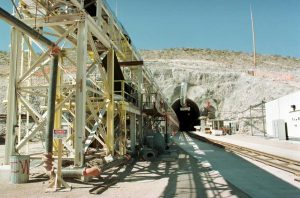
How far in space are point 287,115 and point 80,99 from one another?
22.4 meters

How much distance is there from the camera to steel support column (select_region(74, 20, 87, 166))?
32.6 ft

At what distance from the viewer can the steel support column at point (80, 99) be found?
9929 millimetres

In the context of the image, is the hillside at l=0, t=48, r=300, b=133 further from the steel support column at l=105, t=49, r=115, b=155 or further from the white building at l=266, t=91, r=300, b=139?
the steel support column at l=105, t=49, r=115, b=155

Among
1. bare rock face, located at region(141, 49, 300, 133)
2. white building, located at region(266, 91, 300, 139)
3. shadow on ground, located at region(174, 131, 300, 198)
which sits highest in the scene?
bare rock face, located at region(141, 49, 300, 133)

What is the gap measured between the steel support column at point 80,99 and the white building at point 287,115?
20076mm

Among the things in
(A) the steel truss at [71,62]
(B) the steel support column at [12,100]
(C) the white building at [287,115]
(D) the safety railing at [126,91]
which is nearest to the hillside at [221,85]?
(C) the white building at [287,115]

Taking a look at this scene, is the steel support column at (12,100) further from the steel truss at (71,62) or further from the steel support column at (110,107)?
the steel support column at (110,107)

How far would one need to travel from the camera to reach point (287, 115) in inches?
1051

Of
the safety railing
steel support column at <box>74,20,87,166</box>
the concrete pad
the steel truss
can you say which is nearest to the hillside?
the safety railing

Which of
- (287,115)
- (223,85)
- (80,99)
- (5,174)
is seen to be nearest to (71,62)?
(80,99)

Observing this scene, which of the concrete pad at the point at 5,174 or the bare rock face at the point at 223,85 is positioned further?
the bare rock face at the point at 223,85

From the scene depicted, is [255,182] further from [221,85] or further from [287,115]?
[221,85]

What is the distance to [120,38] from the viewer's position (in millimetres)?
16016

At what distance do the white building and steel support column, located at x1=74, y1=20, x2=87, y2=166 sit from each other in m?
20.1
